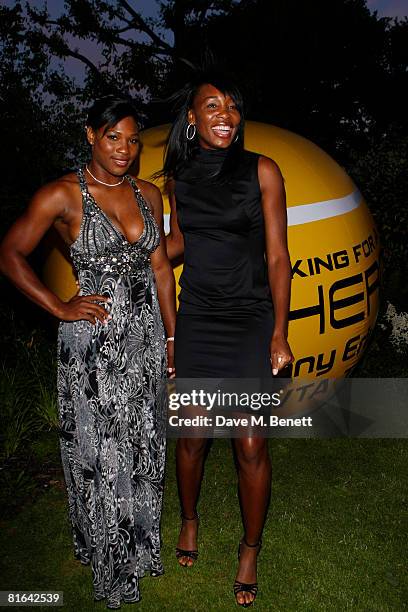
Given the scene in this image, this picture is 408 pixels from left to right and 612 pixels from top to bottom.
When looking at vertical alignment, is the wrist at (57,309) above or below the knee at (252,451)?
above

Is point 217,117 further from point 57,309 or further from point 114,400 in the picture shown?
point 114,400

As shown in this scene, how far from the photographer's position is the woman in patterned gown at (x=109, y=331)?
3.09 m

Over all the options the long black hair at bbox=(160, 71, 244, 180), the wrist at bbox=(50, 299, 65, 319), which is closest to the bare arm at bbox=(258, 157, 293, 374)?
the long black hair at bbox=(160, 71, 244, 180)

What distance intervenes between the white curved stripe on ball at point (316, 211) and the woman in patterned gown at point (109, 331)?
999 mm

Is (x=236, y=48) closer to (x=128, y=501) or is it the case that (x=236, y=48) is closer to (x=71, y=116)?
(x=71, y=116)

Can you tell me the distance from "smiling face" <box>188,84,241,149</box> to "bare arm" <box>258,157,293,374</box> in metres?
0.19

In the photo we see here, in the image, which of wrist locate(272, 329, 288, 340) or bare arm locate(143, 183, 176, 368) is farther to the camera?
bare arm locate(143, 183, 176, 368)

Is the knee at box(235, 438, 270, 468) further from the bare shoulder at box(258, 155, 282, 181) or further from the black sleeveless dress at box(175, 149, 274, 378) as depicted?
the bare shoulder at box(258, 155, 282, 181)

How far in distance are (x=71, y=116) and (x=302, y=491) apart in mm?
9600

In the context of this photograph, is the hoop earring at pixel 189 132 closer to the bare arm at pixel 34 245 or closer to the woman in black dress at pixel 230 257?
the woman in black dress at pixel 230 257

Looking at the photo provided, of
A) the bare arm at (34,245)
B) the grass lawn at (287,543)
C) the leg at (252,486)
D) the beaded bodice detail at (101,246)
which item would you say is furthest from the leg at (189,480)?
the beaded bodice detail at (101,246)

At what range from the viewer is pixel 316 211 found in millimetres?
4379

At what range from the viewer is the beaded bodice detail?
3076 millimetres

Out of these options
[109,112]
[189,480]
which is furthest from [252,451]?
[109,112]
